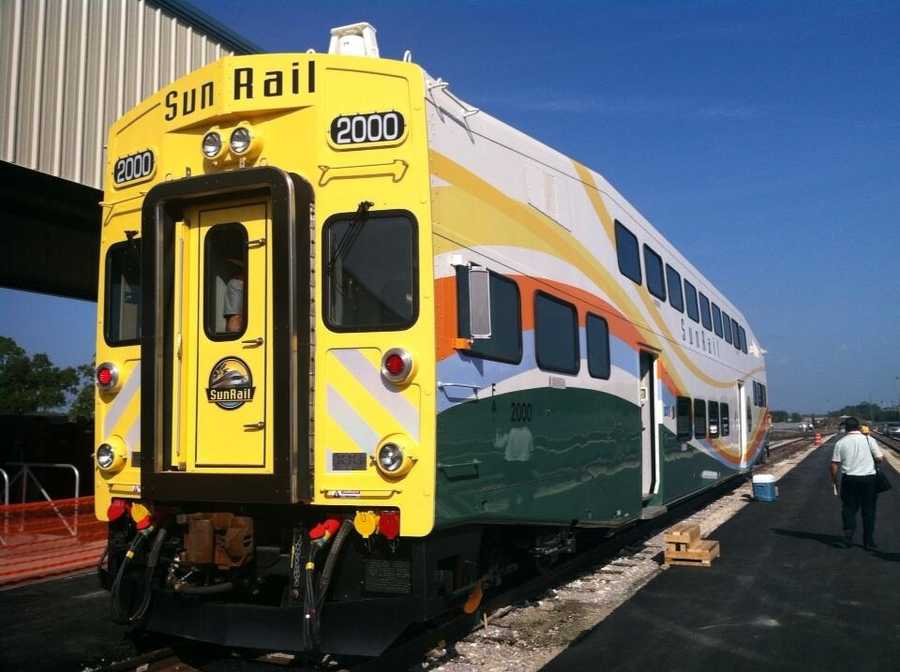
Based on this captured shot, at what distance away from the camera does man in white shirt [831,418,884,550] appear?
10680 millimetres

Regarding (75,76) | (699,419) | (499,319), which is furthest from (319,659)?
(699,419)

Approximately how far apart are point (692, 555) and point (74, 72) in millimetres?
9498

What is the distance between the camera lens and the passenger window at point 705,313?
593 inches

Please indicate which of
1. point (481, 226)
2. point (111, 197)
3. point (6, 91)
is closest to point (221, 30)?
point (6, 91)

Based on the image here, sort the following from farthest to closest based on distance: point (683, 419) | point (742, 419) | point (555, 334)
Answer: point (742, 419) → point (683, 419) → point (555, 334)

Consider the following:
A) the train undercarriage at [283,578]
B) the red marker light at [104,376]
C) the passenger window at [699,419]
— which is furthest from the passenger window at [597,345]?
the passenger window at [699,419]

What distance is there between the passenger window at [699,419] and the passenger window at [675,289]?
1580 mm

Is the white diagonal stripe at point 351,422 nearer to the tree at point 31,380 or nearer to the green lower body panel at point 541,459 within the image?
the green lower body panel at point 541,459

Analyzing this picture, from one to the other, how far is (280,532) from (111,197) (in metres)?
2.82

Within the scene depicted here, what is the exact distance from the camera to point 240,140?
5.55 metres

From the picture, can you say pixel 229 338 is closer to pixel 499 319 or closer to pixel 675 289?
pixel 499 319

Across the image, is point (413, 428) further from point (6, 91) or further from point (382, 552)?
point (6, 91)

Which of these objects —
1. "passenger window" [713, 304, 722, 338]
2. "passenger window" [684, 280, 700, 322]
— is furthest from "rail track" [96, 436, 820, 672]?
"passenger window" [713, 304, 722, 338]

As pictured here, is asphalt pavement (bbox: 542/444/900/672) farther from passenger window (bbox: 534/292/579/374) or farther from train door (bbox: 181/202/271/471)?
train door (bbox: 181/202/271/471)
